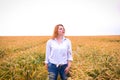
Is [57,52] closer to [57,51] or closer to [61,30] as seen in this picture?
[57,51]

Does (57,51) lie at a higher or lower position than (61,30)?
lower

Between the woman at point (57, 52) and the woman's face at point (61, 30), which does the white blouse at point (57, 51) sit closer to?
the woman at point (57, 52)

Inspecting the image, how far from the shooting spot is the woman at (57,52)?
3926mm

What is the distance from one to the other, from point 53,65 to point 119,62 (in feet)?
4.70

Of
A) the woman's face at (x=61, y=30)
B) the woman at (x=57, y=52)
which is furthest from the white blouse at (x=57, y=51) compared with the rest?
the woman's face at (x=61, y=30)

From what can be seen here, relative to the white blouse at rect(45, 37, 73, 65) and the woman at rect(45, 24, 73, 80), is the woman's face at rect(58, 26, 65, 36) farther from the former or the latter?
the white blouse at rect(45, 37, 73, 65)

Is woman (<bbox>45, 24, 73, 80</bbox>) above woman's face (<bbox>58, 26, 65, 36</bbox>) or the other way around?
the other way around

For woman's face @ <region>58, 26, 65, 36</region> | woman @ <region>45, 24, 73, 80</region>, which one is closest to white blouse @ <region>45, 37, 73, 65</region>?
woman @ <region>45, 24, 73, 80</region>

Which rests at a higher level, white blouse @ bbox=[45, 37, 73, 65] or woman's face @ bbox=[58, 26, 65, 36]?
woman's face @ bbox=[58, 26, 65, 36]

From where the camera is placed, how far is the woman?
393 cm

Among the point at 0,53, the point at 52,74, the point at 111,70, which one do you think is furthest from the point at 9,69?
the point at 0,53

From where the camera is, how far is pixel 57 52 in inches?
155

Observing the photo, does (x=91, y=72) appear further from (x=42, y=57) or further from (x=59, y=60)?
(x=42, y=57)

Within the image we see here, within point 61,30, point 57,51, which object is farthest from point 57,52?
point 61,30
